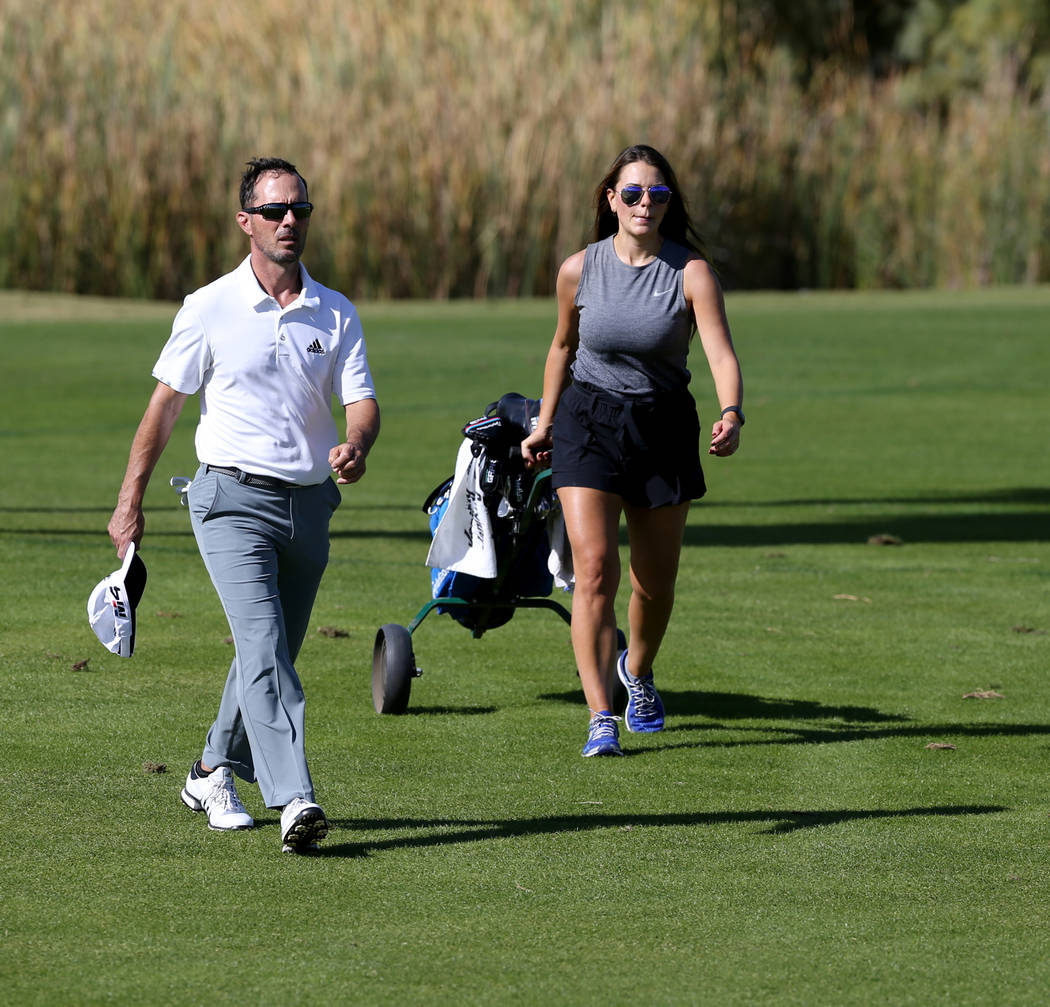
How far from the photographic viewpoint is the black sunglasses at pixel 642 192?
285 inches

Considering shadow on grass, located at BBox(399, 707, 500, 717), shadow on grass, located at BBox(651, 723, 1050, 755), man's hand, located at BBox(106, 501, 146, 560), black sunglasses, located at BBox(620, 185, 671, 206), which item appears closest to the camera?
man's hand, located at BBox(106, 501, 146, 560)

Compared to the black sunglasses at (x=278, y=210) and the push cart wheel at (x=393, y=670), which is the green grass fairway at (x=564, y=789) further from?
the black sunglasses at (x=278, y=210)

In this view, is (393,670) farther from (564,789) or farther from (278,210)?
(278,210)

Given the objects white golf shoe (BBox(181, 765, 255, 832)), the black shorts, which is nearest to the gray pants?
white golf shoe (BBox(181, 765, 255, 832))

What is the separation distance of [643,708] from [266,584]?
2.18 meters

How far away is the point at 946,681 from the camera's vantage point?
8.91m

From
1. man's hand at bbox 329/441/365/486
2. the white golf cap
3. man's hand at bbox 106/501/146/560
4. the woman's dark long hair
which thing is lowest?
the white golf cap

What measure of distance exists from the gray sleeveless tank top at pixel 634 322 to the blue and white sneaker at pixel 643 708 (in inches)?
45.6

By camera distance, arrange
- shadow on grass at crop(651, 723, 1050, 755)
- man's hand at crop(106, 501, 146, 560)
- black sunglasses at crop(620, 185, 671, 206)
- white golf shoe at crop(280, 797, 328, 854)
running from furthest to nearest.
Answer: shadow on grass at crop(651, 723, 1050, 755)
black sunglasses at crop(620, 185, 671, 206)
man's hand at crop(106, 501, 146, 560)
white golf shoe at crop(280, 797, 328, 854)

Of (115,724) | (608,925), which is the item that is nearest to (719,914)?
(608,925)

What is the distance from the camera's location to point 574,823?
6.35m

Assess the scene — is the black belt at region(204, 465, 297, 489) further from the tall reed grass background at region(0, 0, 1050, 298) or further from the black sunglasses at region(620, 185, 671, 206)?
the tall reed grass background at region(0, 0, 1050, 298)

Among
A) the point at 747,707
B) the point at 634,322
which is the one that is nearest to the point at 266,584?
the point at 634,322

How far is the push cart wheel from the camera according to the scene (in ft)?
25.9
